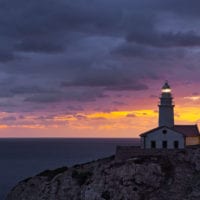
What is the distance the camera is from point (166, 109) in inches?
2554

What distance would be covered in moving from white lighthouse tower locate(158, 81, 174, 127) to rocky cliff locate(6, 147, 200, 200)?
12227 millimetres

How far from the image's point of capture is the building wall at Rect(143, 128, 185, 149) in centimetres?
6156

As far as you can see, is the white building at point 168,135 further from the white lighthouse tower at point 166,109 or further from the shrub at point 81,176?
the shrub at point 81,176

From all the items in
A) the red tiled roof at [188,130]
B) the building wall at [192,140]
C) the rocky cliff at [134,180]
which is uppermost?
the red tiled roof at [188,130]

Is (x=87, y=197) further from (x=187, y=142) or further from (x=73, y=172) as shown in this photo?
(x=187, y=142)

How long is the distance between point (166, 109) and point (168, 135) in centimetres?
449

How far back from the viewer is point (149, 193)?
46125 millimetres

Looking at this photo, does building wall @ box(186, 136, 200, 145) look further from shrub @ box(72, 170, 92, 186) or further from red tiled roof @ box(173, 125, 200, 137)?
shrub @ box(72, 170, 92, 186)

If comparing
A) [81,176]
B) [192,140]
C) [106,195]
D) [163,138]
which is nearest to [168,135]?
[163,138]

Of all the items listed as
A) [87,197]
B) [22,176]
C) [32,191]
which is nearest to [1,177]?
[22,176]

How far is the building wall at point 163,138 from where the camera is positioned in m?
61.6

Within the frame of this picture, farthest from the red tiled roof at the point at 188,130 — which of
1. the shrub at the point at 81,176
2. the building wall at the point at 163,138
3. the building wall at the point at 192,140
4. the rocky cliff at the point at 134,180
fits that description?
the shrub at the point at 81,176

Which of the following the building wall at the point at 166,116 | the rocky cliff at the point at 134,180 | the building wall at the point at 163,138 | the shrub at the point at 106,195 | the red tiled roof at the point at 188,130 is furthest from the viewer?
the building wall at the point at 166,116

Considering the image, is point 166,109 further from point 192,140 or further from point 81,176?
point 81,176
